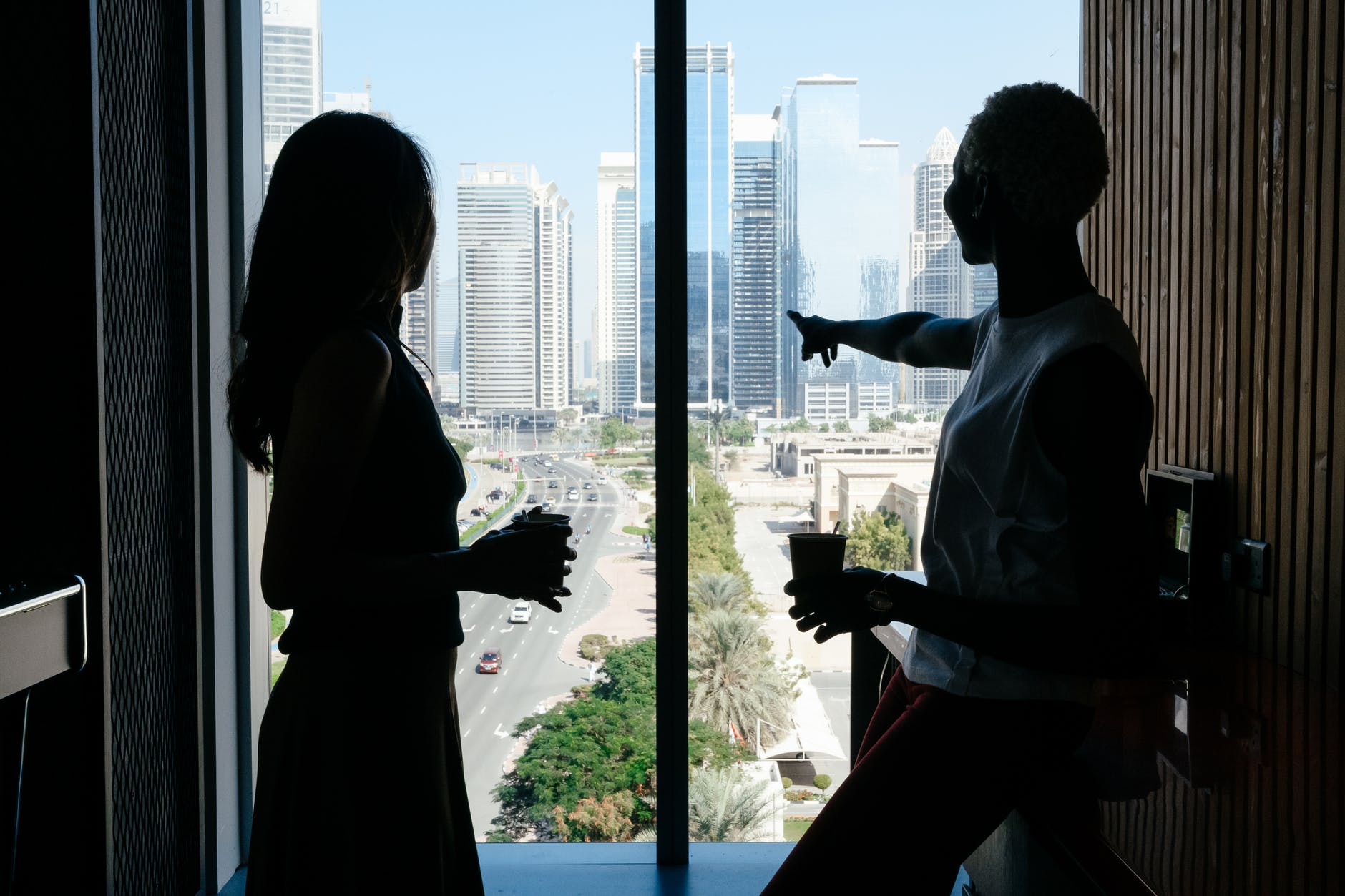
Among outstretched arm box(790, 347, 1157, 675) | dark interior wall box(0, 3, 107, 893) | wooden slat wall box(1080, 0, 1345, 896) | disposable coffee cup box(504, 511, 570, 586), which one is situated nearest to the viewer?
outstretched arm box(790, 347, 1157, 675)

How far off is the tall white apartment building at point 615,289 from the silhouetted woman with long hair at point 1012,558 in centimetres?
162

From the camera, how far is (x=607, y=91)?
269cm

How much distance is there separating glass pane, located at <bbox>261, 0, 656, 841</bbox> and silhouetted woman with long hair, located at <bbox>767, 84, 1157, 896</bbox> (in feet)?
5.34

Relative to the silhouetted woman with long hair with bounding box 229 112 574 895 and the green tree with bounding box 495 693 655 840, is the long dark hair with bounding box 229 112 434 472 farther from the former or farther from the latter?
the green tree with bounding box 495 693 655 840

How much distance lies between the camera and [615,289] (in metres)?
2.80

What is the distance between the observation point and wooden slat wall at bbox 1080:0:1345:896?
57.8 inches

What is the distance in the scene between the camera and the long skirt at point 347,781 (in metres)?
1.12

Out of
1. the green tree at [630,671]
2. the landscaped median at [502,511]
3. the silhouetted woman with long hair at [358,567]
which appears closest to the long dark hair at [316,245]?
the silhouetted woman with long hair at [358,567]

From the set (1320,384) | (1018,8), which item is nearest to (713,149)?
(1018,8)

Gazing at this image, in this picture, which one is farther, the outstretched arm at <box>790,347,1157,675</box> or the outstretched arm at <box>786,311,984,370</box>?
the outstretched arm at <box>786,311,984,370</box>

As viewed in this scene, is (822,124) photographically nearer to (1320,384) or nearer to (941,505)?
(1320,384)

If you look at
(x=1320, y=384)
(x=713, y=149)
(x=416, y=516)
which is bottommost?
Answer: (x=416, y=516)

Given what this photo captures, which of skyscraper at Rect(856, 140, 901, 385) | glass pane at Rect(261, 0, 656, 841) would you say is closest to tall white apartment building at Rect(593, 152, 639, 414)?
glass pane at Rect(261, 0, 656, 841)

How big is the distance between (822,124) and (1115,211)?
85cm
